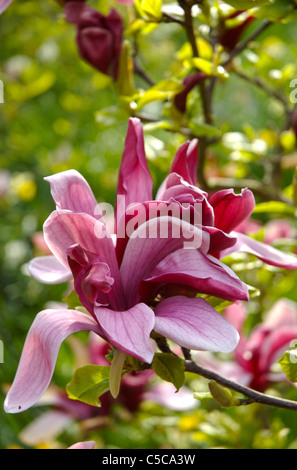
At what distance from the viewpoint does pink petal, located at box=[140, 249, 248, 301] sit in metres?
0.48

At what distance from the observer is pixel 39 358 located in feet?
1.56

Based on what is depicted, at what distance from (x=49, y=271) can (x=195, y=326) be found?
0.67ft

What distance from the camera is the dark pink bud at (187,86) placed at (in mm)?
731

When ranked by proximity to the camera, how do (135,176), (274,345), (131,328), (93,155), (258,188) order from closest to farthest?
(131,328), (135,176), (274,345), (258,188), (93,155)

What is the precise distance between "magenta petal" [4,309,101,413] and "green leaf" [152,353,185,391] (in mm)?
64

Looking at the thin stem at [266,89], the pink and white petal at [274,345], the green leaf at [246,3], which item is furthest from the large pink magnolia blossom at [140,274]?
the thin stem at [266,89]

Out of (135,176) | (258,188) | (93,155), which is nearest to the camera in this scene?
(135,176)

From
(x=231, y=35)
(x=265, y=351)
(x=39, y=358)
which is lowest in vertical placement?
(x=265, y=351)

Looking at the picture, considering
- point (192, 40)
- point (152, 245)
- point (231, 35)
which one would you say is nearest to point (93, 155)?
point (231, 35)

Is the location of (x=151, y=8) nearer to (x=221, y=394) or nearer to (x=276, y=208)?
(x=276, y=208)

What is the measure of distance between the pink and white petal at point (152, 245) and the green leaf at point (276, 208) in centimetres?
28

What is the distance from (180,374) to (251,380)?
14.1 inches

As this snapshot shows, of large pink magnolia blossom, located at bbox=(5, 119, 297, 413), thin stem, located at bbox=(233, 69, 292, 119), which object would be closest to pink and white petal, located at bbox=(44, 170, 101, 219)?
large pink magnolia blossom, located at bbox=(5, 119, 297, 413)
